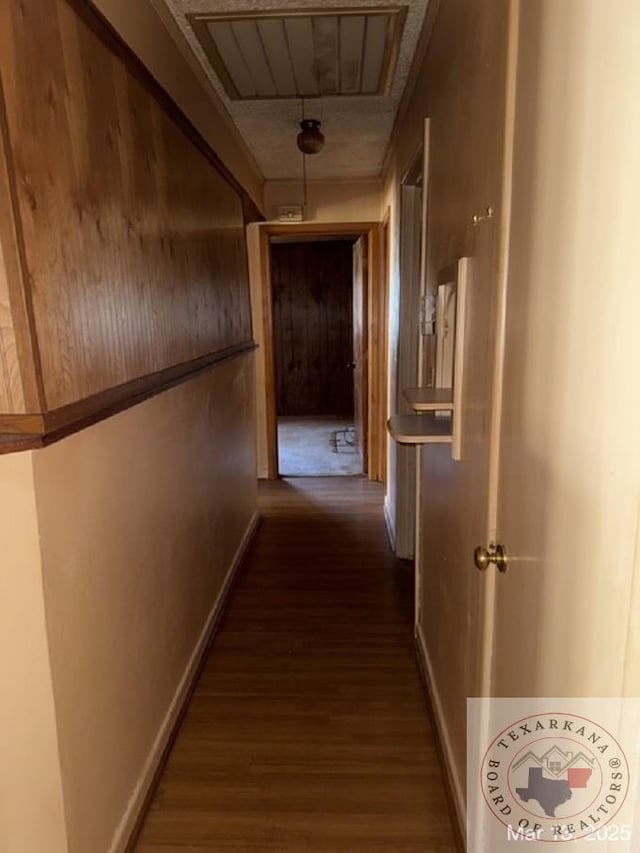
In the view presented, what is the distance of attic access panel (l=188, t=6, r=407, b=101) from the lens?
6.58 feet

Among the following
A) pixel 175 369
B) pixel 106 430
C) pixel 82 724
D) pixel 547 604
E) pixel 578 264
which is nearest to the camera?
pixel 578 264

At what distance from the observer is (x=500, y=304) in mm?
1156

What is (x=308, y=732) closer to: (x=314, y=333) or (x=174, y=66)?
(x=174, y=66)

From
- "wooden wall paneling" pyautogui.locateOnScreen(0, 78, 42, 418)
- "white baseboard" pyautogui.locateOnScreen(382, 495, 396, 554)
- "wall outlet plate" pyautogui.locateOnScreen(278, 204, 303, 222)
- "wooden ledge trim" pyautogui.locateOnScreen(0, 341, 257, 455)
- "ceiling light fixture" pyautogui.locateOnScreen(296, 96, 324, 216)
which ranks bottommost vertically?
"white baseboard" pyautogui.locateOnScreen(382, 495, 396, 554)

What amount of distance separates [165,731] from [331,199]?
3793mm

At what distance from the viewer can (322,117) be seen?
3.05 metres

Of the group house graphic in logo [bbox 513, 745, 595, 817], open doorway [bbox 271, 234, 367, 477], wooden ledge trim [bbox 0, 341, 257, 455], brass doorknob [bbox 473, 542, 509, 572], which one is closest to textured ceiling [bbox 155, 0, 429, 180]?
wooden ledge trim [bbox 0, 341, 257, 455]

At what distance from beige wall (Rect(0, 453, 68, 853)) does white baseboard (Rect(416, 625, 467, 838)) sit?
3.14 feet

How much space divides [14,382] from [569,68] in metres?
0.99

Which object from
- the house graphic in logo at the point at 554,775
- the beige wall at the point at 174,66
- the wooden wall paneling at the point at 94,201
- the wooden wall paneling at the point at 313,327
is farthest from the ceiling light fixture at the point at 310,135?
the wooden wall paneling at the point at 313,327

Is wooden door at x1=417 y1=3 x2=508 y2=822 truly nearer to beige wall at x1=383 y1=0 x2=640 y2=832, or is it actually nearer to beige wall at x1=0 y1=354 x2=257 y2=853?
beige wall at x1=383 y1=0 x2=640 y2=832

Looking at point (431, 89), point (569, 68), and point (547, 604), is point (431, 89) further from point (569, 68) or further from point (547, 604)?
point (547, 604)

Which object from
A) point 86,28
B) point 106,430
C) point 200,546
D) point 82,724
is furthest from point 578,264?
point 200,546

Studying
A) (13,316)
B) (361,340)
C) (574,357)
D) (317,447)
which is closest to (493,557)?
(574,357)
